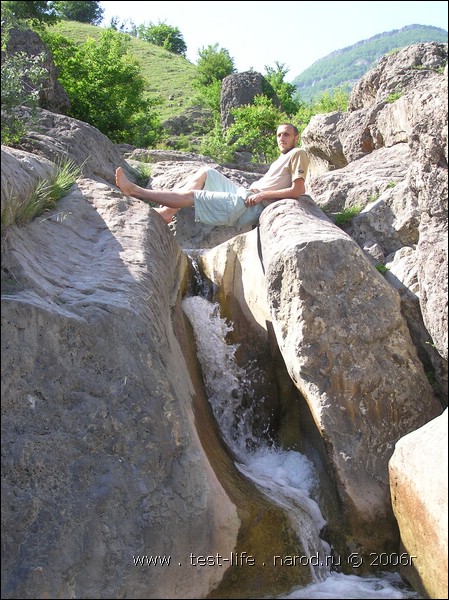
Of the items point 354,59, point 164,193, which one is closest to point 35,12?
point 164,193

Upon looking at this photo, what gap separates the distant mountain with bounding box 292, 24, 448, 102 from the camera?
10225 centimetres

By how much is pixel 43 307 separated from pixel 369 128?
8.57m

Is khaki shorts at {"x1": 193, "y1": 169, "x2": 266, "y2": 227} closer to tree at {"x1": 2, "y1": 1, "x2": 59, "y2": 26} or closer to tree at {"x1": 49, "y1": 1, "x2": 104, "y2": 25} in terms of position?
tree at {"x1": 2, "y1": 1, "x2": 59, "y2": 26}

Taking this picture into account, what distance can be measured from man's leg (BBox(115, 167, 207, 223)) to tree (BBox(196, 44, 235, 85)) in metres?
27.6

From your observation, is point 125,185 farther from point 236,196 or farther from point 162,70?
point 162,70

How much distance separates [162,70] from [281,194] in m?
37.0

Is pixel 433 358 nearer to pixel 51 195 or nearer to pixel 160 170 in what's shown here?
pixel 51 195

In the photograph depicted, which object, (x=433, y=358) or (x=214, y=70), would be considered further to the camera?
(x=214, y=70)

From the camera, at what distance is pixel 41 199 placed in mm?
6707

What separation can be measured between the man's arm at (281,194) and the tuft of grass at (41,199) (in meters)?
2.09

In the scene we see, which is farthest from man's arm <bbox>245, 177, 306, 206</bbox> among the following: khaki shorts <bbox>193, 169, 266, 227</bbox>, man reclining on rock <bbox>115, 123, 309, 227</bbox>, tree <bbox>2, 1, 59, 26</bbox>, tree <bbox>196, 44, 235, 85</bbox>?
tree <bbox>196, 44, 235, 85</bbox>

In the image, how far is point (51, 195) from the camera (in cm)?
714

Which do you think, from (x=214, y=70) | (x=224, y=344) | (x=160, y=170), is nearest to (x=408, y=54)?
(x=160, y=170)

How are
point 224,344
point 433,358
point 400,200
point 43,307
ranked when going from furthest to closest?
1. point 400,200
2. point 224,344
3. point 433,358
4. point 43,307
